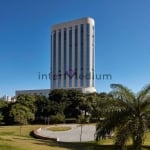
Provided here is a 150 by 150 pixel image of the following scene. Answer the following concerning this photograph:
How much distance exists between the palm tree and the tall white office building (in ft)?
414

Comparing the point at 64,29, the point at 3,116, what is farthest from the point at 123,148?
the point at 64,29

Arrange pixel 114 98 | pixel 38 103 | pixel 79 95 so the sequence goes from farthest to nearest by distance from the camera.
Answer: pixel 79 95 < pixel 38 103 < pixel 114 98

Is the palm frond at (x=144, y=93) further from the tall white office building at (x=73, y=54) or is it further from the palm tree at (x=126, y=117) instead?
the tall white office building at (x=73, y=54)

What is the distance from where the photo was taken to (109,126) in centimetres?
2138

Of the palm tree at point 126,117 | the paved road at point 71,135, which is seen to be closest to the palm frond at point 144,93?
the palm tree at point 126,117

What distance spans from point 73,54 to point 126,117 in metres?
136

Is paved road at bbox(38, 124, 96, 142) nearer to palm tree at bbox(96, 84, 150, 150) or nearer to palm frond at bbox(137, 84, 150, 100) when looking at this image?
palm tree at bbox(96, 84, 150, 150)

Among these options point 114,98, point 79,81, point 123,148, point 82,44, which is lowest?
point 123,148

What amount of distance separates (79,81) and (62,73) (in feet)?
31.7

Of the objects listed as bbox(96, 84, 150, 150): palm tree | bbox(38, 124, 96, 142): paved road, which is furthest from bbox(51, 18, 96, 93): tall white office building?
bbox(96, 84, 150, 150): palm tree

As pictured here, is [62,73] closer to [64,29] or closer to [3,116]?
[64,29]

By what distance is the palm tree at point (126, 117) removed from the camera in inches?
775

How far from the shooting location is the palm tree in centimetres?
1969

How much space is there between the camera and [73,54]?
156m
